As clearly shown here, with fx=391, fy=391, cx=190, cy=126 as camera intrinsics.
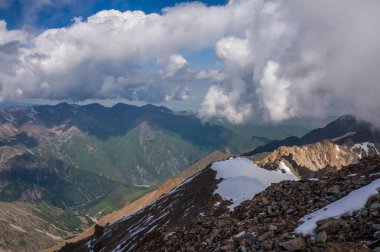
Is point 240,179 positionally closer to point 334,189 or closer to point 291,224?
point 334,189

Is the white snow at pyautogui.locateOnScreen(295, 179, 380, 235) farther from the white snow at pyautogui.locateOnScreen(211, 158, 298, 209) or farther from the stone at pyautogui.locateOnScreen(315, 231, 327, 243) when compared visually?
the white snow at pyautogui.locateOnScreen(211, 158, 298, 209)

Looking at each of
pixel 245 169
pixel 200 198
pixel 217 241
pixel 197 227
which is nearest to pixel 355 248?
pixel 217 241

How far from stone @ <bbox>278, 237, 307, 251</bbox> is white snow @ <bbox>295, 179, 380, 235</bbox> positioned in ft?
5.94

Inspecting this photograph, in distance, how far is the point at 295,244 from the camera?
70.2 feet

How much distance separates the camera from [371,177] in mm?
31562

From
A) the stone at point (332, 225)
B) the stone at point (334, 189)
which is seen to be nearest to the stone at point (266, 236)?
the stone at point (332, 225)

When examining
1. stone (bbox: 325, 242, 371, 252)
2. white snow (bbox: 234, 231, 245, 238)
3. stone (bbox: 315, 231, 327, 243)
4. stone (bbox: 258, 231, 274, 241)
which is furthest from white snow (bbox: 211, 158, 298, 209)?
stone (bbox: 325, 242, 371, 252)

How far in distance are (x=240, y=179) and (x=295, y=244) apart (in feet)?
→ 210

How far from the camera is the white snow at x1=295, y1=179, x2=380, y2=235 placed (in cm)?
2384

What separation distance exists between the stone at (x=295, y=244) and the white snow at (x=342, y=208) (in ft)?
5.94

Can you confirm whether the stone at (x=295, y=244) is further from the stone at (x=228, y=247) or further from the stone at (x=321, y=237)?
the stone at (x=228, y=247)

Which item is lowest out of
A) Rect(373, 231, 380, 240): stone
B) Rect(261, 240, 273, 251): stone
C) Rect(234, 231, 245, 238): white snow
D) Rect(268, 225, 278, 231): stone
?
Rect(373, 231, 380, 240): stone

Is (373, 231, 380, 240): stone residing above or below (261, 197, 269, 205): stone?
below

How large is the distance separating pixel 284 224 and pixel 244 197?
42.3 metres
